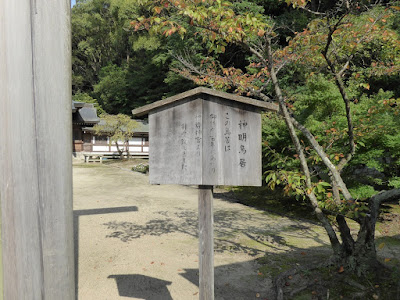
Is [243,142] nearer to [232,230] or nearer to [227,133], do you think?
[227,133]

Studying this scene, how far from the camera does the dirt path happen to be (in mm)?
3768

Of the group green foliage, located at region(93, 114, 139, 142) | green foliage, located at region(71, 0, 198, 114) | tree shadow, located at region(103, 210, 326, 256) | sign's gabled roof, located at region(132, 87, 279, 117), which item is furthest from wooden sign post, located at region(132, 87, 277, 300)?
green foliage, located at region(93, 114, 139, 142)

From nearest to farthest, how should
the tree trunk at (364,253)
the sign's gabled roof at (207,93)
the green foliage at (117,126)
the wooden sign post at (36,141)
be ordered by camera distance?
the wooden sign post at (36,141) < the sign's gabled roof at (207,93) < the tree trunk at (364,253) < the green foliage at (117,126)

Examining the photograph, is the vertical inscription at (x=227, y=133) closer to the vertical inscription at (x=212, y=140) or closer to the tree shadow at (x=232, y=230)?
the vertical inscription at (x=212, y=140)

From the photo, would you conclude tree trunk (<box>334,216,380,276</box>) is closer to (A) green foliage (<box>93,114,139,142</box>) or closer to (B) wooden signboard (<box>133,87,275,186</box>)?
(B) wooden signboard (<box>133,87,275,186</box>)

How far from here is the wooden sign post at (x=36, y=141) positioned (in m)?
1.49

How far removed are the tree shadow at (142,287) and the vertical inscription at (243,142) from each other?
215cm

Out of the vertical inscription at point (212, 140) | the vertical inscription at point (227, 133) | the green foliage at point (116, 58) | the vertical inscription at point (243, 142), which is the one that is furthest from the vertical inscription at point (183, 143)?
the green foliage at point (116, 58)

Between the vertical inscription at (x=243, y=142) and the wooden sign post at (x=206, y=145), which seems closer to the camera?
the wooden sign post at (x=206, y=145)

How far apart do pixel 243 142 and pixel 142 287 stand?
251cm

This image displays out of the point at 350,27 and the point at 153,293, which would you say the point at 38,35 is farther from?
the point at 350,27

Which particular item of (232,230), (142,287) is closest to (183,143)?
(142,287)

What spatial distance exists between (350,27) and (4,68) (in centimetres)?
443

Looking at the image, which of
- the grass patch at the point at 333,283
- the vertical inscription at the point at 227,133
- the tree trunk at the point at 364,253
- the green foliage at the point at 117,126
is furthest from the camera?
the green foliage at the point at 117,126
